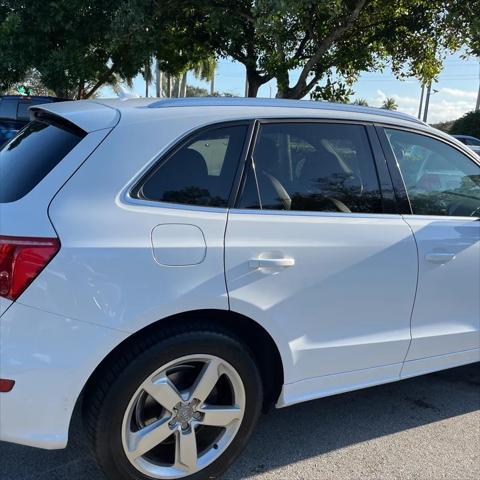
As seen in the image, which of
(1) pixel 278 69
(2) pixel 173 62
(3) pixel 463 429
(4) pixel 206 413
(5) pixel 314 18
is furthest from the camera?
(2) pixel 173 62

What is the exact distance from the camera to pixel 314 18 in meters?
9.98

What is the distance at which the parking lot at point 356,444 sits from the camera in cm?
259

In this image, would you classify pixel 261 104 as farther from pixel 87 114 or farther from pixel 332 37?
pixel 332 37

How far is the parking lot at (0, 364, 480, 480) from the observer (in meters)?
2.59

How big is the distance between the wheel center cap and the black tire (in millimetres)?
271

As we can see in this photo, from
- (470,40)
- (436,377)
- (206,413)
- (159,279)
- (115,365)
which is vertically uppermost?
(470,40)

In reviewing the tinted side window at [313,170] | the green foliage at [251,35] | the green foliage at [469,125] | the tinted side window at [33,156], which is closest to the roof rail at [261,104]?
the tinted side window at [313,170]

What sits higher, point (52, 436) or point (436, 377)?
point (52, 436)

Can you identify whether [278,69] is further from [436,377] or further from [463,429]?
[463,429]

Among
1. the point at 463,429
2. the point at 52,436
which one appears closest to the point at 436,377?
the point at 463,429

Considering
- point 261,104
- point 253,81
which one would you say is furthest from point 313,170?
point 253,81

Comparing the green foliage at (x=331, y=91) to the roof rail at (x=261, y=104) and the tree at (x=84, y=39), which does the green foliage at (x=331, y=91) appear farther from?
the roof rail at (x=261, y=104)

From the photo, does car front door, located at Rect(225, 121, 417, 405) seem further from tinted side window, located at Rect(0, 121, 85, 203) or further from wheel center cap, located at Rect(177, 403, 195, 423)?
tinted side window, located at Rect(0, 121, 85, 203)

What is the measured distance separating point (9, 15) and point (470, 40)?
10.4 m
